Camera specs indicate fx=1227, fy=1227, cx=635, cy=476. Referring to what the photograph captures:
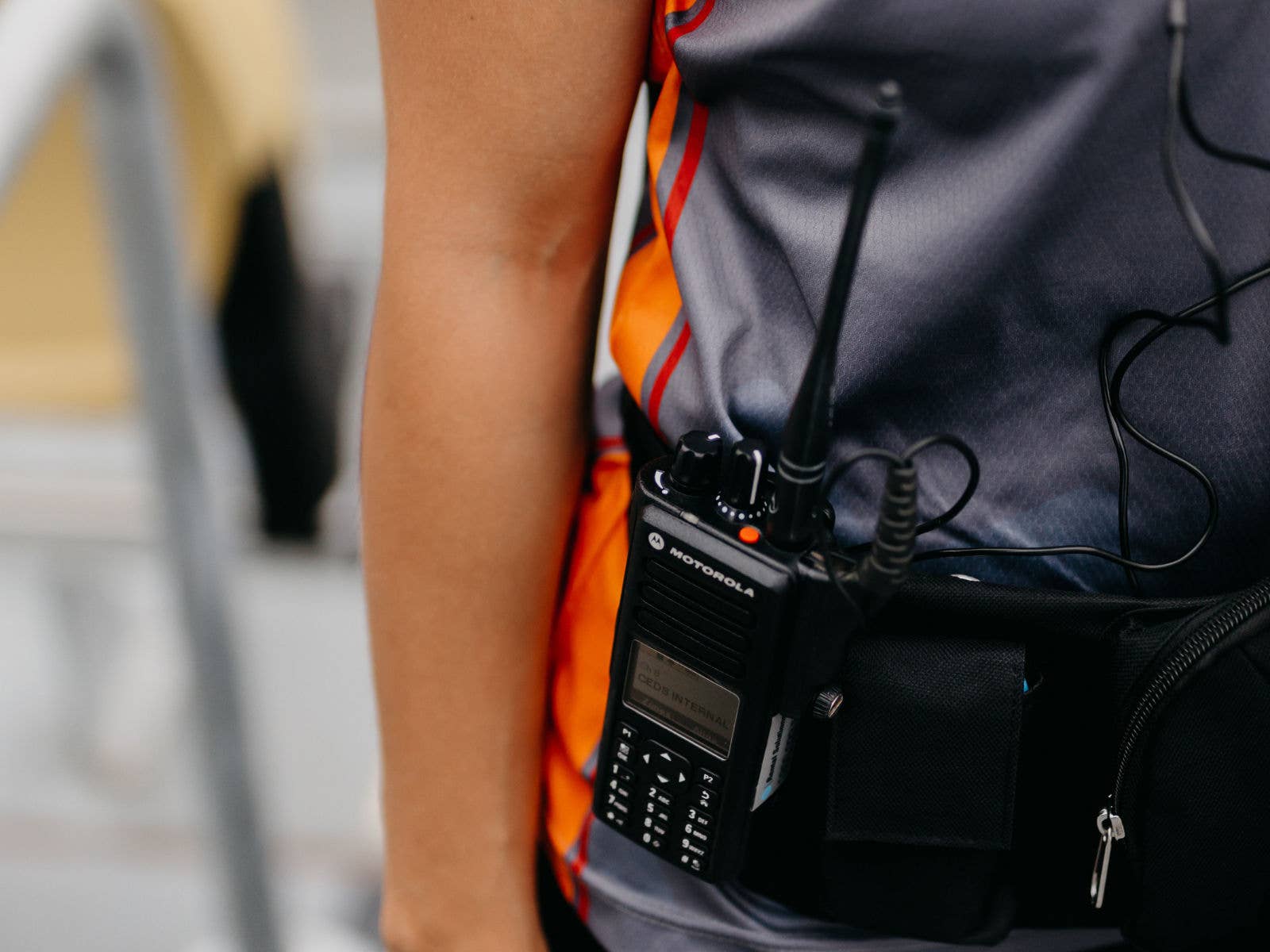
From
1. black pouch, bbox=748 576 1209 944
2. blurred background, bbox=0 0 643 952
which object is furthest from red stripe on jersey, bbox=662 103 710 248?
blurred background, bbox=0 0 643 952

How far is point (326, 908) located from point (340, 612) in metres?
0.63

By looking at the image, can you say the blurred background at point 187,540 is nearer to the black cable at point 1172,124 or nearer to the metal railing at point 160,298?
the metal railing at point 160,298

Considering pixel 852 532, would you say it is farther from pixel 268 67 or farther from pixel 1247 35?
pixel 268 67

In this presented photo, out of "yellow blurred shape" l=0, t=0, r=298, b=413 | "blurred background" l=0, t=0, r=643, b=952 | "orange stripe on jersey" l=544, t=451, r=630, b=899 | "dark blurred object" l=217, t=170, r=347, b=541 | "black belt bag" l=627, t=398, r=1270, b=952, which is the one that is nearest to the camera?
"black belt bag" l=627, t=398, r=1270, b=952

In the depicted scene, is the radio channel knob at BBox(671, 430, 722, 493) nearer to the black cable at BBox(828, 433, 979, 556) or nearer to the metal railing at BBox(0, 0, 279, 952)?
the black cable at BBox(828, 433, 979, 556)

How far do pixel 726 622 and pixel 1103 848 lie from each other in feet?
0.71

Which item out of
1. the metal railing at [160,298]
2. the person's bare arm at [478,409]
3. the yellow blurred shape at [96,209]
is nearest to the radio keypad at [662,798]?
the person's bare arm at [478,409]

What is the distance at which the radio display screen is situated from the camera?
593 mm

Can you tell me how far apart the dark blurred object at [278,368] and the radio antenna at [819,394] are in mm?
1345

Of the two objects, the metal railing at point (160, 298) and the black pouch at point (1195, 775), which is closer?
the black pouch at point (1195, 775)

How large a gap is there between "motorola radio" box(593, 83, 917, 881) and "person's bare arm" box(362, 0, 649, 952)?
0.33 feet

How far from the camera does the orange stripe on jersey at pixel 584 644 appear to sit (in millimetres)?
686

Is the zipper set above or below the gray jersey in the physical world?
below

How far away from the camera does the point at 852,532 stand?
61 cm
